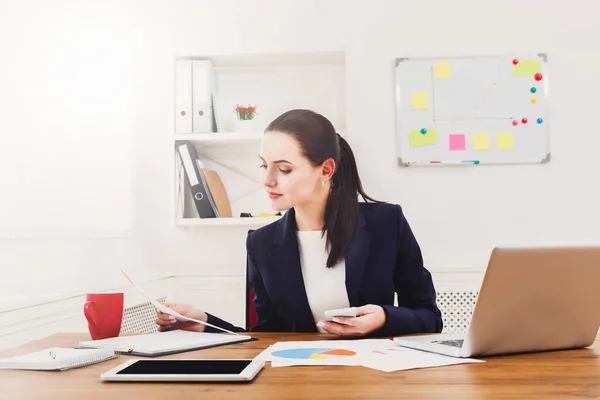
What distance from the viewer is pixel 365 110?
2.94m

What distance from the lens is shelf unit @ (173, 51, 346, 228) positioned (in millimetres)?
2982

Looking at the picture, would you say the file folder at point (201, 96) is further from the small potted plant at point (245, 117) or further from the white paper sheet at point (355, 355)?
the white paper sheet at point (355, 355)

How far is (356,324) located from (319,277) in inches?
17.6

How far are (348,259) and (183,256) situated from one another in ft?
4.77

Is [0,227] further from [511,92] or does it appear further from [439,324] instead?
[511,92]

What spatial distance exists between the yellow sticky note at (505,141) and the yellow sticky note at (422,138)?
28 cm

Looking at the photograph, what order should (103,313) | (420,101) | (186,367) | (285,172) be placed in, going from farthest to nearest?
(420,101), (285,172), (103,313), (186,367)

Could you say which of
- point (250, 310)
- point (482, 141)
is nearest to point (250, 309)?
point (250, 310)

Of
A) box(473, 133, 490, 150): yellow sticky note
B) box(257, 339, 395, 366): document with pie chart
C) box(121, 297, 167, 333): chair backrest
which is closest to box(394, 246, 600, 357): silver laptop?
box(257, 339, 395, 366): document with pie chart

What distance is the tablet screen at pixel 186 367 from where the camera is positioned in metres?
0.93

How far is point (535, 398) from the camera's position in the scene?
0.77 meters

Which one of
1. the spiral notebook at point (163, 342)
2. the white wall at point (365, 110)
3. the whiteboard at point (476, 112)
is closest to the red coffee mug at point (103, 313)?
the spiral notebook at point (163, 342)

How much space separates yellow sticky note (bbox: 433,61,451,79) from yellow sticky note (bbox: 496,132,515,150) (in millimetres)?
360

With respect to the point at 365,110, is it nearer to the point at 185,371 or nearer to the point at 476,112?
the point at 476,112
